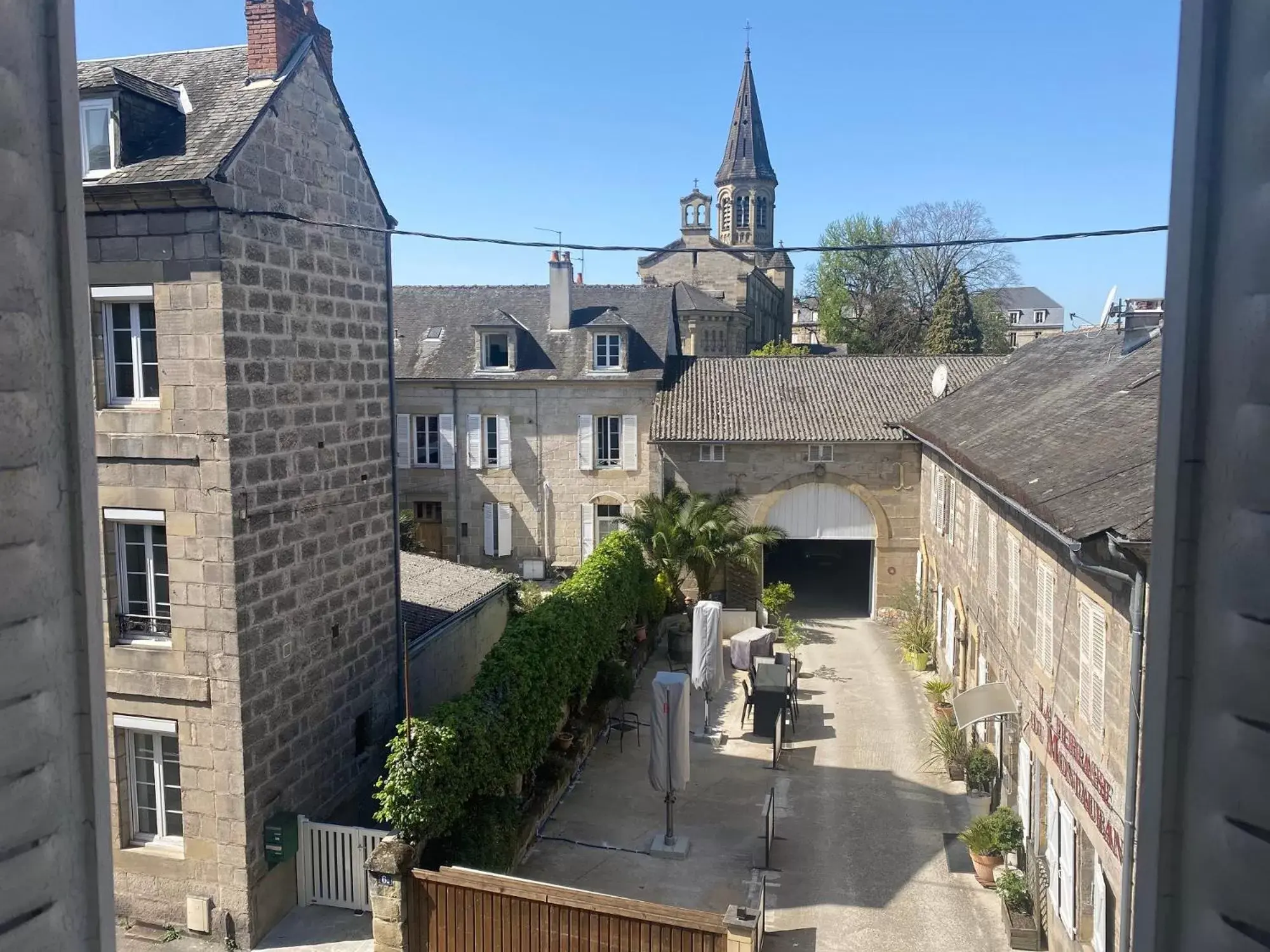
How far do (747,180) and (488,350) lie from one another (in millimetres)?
44204

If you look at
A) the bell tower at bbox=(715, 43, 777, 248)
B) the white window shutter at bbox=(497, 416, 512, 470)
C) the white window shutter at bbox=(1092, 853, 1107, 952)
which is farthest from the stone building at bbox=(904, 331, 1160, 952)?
the bell tower at bbox=(715, 43, 777, 248)

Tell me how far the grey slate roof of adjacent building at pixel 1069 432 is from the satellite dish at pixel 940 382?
1.99m

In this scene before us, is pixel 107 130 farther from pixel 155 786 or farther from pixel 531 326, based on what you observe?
pixel 531 326

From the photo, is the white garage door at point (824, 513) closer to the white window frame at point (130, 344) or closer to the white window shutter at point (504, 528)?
the white window shutter at point (504, 528)

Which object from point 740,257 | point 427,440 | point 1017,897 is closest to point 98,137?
point 1017,897

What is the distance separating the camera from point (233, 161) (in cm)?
887

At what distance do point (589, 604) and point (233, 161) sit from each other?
7.69m

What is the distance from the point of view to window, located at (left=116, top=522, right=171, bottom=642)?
30.7 feet

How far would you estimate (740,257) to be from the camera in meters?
57.7

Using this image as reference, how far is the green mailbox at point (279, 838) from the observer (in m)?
9.45

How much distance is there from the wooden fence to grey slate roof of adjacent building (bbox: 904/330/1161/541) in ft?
14.8

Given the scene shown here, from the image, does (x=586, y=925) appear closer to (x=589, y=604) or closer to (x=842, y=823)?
(x=842, y=823)

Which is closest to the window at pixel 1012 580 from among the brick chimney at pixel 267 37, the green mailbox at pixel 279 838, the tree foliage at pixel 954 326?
the green mailbox at pixel 279 838

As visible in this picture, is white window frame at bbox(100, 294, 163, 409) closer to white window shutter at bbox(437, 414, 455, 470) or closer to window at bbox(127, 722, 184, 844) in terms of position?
window at bbox(127, 722, 184, 844)
